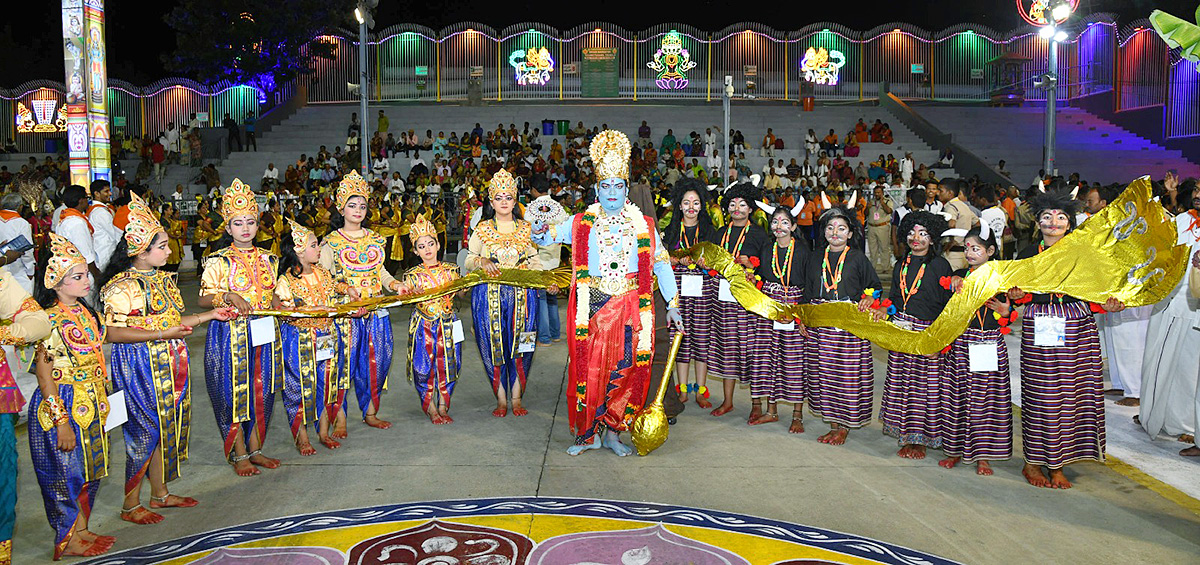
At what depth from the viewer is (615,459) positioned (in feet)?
20.0

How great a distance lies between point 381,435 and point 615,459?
68.5 inches

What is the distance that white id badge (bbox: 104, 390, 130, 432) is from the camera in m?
4.57

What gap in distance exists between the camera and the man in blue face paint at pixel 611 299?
5.92 meters

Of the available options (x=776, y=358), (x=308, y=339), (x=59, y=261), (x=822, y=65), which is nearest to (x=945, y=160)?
(x=822, y=65)

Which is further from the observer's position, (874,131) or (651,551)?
(874,131)

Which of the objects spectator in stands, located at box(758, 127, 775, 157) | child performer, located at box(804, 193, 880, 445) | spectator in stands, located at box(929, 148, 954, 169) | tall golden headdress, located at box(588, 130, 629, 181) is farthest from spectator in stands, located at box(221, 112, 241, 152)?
child performer, located at box(804, 193, 880, 445)

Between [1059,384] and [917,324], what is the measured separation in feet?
2.80

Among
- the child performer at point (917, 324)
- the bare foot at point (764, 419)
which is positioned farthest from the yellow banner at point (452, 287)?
the child performer at point (917, 324)

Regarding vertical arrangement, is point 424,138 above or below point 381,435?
above

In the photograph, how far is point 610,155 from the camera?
5883mm

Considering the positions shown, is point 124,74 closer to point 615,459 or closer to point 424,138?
point 424,138

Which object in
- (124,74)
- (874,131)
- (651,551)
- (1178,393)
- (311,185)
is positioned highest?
(124,74)

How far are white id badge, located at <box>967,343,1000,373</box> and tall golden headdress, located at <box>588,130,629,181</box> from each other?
231 cm

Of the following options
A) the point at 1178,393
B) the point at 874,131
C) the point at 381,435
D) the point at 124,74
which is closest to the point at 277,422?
the point at 381,435
